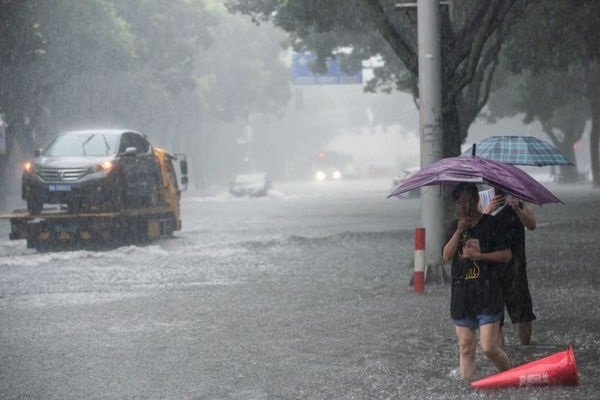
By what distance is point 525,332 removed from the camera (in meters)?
8.46

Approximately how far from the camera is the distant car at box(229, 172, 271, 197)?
5338 centimetres

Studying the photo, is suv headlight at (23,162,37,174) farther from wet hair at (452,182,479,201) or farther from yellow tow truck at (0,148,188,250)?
wet hair at (452,182,479,201)

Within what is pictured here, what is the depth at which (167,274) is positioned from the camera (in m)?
15.2

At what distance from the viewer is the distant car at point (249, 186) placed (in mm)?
53375

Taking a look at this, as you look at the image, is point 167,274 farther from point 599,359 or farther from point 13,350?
point 599,359

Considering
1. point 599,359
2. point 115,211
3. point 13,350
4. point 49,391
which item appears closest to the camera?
point 49,391

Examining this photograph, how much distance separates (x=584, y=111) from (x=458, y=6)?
32.2 meters

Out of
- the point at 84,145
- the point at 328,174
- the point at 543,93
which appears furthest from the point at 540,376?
the point at 328,174

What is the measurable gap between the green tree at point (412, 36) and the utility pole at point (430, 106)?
2.80 ft

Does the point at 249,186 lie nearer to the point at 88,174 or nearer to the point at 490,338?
the point at 88,174

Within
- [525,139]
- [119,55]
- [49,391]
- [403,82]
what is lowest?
[49,391]

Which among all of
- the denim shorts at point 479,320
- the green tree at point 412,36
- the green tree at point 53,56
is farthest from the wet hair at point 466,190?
the green tree at point 53,56

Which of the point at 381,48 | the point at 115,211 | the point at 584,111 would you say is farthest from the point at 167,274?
the point at 584,111

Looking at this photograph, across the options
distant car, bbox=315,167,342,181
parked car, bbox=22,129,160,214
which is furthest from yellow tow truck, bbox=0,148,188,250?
distant car, bbox=315,167,342,181
